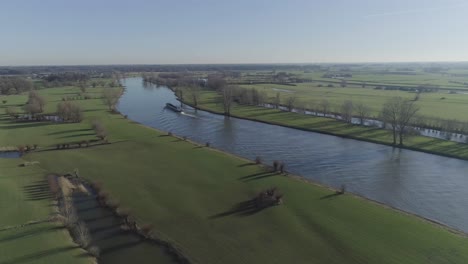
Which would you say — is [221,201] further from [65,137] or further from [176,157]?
[65,137]

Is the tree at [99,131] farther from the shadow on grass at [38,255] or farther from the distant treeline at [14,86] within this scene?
the distant treeline at [14,86]

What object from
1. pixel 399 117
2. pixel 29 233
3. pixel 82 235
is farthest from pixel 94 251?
pixel 399 117

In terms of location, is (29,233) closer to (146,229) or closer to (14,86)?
(146,229)

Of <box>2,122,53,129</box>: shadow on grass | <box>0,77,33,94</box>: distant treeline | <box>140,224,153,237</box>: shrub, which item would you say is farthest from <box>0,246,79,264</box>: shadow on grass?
<box>0,77,33,94</box>: distant treeline

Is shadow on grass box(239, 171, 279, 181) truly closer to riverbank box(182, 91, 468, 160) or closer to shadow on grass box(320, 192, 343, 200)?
shadow on grass box(320, 192, 343, 200)

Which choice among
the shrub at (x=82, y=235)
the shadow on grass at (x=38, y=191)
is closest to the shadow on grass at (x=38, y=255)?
the shrub at (x=82, y=235)

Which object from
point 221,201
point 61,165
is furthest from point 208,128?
point 221,201

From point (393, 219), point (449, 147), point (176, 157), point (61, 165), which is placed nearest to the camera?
point (393, 219)
